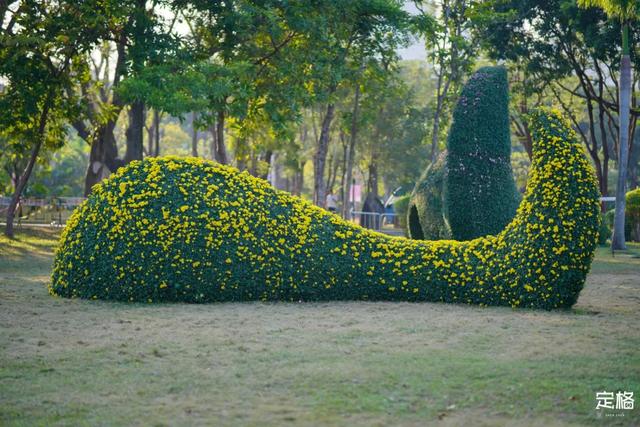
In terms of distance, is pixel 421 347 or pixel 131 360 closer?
pixel 131 360

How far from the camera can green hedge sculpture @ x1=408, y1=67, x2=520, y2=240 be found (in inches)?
540

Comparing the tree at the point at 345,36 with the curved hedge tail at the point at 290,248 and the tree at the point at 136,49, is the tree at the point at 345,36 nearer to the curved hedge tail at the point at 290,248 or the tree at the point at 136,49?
the tree at the point at 136,49

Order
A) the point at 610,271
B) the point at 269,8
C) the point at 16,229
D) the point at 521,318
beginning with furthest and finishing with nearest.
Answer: the point at 16,229
the point at 269,8
the point at 610,271
the point at 521,318

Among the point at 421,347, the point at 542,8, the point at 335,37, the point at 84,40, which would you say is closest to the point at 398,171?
the point at 542,8

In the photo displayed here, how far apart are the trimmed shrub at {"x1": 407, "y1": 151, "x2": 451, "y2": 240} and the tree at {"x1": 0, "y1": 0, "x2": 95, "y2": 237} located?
29.9ft

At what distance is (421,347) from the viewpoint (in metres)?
7.44

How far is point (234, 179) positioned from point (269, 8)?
1039 centimetres

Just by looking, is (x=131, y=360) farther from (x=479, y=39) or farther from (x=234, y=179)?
(x=479, y=39)

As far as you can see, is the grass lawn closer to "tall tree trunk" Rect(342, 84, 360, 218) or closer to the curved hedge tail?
the curved hedge tail

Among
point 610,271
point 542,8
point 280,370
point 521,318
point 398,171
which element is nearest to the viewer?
point 280,370

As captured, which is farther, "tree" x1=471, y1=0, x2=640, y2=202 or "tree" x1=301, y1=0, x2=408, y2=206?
"tree" x1=471, y1=0, x2=640, y2=202

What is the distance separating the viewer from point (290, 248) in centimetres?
1066

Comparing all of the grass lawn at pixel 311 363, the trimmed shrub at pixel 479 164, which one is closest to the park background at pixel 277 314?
the grass lawn at pixel 311 363

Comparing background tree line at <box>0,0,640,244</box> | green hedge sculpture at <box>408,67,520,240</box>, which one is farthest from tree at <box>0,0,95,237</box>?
green hedge sculpture at <box>408,67,520,240</box>
